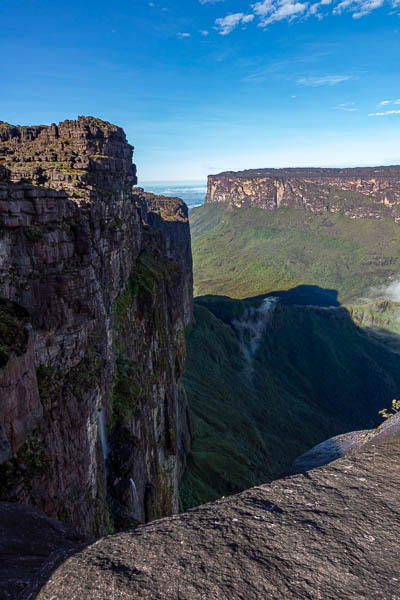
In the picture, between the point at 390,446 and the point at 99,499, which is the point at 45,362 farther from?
the point at 390,446

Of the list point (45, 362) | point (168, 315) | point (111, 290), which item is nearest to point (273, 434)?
point (168, 315)

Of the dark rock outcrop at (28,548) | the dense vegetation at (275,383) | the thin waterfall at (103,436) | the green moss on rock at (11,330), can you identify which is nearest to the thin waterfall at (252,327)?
the dense vegetation at (275,383)

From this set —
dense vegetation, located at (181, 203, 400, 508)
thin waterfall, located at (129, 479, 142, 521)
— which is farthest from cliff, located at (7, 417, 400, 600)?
dense vegetation, located at (181, 203, 400, 508)

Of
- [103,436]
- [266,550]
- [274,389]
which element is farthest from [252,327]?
[266,550]

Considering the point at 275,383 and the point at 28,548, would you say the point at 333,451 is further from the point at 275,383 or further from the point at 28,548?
the point at 275,383

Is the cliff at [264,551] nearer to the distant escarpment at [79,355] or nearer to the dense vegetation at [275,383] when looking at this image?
the distant escarpment at [79,355]

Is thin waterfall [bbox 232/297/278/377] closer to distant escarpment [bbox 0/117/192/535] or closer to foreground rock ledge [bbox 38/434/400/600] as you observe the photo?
distant escarpment [bbox 0/117/192/535]
